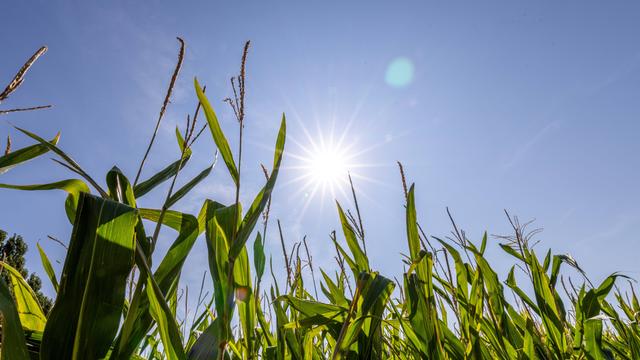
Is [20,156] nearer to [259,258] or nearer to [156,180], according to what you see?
[156,180]

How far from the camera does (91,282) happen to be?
64 centimetres

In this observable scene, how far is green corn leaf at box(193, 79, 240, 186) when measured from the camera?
31.6 inches

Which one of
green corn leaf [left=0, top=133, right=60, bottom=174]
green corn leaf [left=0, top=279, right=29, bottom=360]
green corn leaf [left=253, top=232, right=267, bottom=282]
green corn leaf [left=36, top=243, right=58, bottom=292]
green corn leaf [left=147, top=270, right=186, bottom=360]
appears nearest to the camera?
green corn leaf [left=0, top=279, right=29, bottom=360]

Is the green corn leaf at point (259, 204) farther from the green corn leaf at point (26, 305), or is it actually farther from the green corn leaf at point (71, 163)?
the green corn leaf at point (26, 305)

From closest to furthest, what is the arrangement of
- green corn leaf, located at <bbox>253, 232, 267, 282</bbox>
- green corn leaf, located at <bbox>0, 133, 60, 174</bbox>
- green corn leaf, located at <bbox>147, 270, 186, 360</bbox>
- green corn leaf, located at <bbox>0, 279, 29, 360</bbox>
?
1. green corn leaf, located at <bbox>0, 279, 29, 360</bbox>
2. green corn leaf, located at <bbox>147, 270, 186, 360</bbox>
3. green corn leaf, located at <bbox>0, 133, 60, 174</bbox>
4. green corn leaf, located at <bbox>253, 232, 267, 282</bbox>

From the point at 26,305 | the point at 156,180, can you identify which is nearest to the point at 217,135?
the point at 156,180

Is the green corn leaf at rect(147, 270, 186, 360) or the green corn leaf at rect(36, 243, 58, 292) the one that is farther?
the green corn leaf at rect(36, 243, 58, 292)

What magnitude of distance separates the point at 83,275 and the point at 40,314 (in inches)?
17.9

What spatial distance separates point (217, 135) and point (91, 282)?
37cm

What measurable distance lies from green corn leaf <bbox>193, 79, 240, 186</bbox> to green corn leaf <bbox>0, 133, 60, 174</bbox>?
13.7 inches

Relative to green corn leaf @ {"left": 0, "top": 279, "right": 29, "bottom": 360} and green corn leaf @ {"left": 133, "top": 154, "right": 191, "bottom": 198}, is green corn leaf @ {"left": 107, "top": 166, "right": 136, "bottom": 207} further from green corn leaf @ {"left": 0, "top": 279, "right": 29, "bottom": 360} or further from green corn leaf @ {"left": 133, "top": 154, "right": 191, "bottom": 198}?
green corn leaf @ {"left": 0, "top": 279, "right": 29, "bottom": 360}

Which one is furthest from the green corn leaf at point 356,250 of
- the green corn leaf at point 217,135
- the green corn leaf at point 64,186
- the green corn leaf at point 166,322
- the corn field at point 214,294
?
the green corn leaf at point 64,186

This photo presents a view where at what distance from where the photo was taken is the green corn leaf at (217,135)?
0.80 metres

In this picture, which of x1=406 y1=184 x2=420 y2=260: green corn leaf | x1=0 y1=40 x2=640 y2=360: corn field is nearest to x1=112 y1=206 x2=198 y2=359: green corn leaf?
x1=0 y1=40 x2=640 y2=360: corn field
